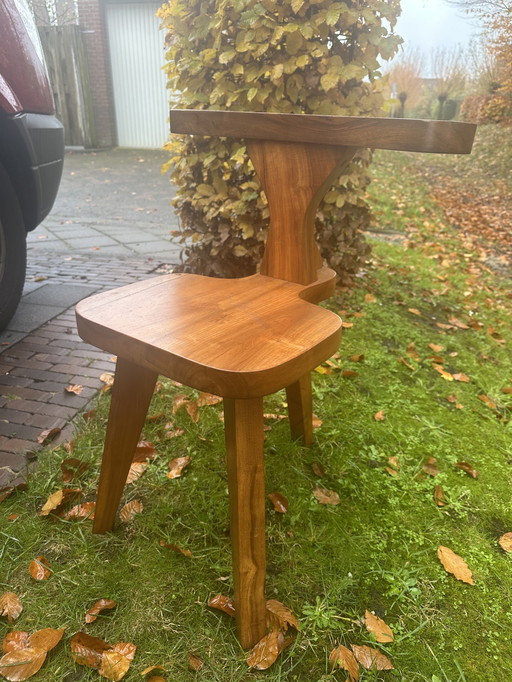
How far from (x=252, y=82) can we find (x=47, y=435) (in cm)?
201

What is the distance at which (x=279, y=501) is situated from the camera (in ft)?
5.26

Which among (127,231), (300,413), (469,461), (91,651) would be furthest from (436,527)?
(127,231)

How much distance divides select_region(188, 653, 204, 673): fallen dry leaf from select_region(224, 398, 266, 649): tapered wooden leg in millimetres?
104

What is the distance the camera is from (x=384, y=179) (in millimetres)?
8914

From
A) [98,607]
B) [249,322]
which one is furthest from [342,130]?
[98,607]

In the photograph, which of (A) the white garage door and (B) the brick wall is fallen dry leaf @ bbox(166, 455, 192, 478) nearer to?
(A) the white garage door

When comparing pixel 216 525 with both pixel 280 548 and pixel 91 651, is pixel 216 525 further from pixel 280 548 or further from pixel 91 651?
pixel 91 651

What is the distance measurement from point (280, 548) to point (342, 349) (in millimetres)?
1398

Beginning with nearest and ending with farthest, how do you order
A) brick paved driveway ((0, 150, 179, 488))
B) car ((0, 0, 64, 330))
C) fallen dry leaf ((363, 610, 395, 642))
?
fallen dry leaf ((363, 610, 395, 642))
brick paved driveway ((0, 150, 179, 488))
car ((0, 0, 64, 330))

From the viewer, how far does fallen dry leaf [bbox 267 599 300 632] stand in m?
1.22

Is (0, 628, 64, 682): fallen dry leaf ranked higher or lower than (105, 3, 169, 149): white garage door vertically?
lower

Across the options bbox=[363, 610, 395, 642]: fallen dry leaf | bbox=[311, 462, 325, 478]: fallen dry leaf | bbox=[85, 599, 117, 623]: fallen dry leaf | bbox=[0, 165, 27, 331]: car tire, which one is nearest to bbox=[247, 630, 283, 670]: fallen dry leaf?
bbox=[363, 610, 395, 642]: fallen dry leaf

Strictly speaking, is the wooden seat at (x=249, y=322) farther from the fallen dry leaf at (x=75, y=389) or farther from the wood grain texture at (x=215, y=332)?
the fallen dry leaf at (x=75, y=389)

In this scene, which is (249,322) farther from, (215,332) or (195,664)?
(195,664)
